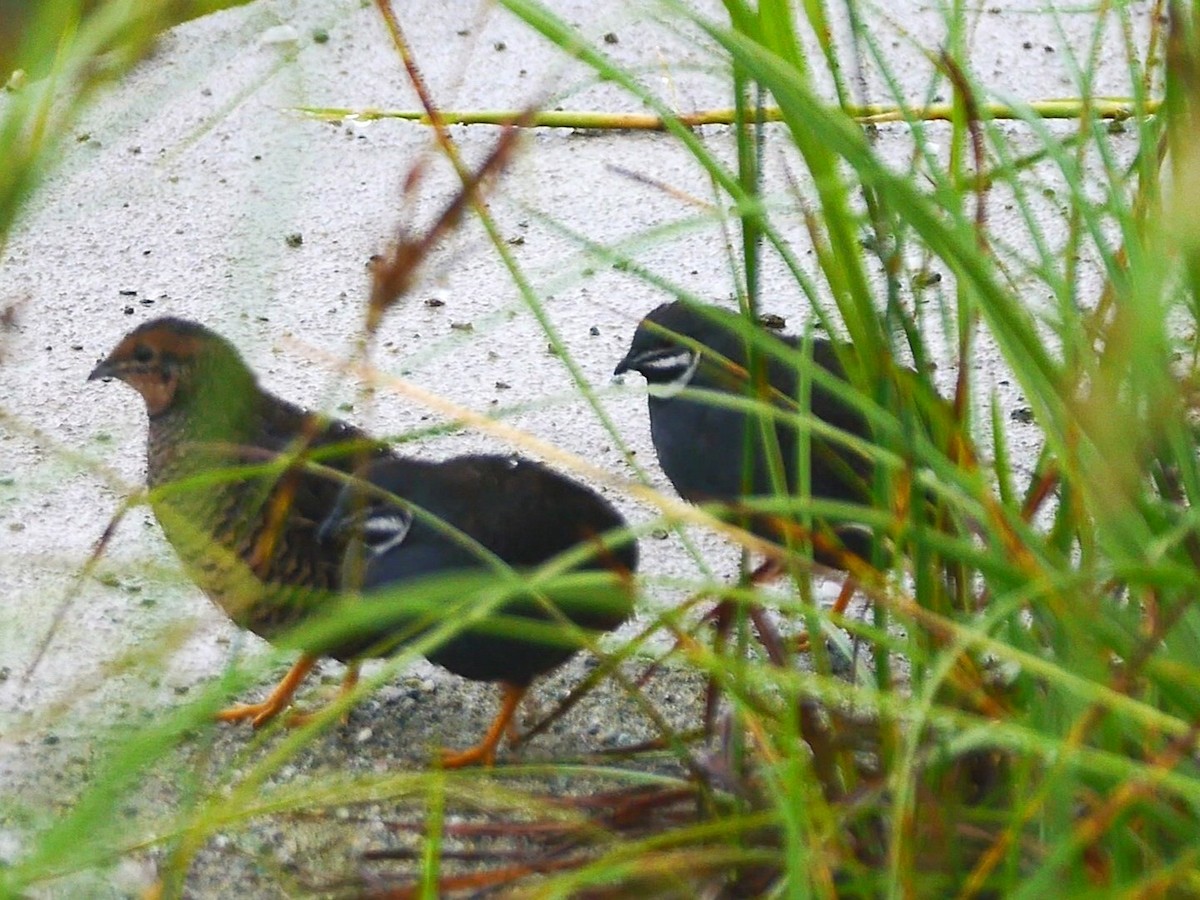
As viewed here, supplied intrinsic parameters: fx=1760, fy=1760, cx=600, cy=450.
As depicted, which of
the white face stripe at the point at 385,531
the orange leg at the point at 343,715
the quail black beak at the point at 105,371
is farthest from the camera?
the quail black beak at the point at 105,371

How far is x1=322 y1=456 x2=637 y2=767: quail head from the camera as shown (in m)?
3.15

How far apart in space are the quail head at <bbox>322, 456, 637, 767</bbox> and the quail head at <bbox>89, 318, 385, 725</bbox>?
0.34 ft

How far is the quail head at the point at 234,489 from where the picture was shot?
10.7 feet

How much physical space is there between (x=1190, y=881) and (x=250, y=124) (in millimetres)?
4688

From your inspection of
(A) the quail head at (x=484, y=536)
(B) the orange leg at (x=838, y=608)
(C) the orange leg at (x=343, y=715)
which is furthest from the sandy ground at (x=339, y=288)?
(B) the orange leg at (x=838, y=608)

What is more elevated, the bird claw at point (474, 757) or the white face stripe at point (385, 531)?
the white face stripe at point (385, 531)

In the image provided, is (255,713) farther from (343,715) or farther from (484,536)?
(484,536)

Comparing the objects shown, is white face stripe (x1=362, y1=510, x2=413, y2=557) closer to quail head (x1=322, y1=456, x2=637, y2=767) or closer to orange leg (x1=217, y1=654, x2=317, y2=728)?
quail head (x1=322, y1=456, x2=637, y2=767)

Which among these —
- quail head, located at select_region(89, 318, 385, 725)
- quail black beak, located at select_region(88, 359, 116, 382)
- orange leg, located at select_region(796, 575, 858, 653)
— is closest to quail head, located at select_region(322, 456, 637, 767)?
quail head, located at select_region(89, 318, 385, 725)

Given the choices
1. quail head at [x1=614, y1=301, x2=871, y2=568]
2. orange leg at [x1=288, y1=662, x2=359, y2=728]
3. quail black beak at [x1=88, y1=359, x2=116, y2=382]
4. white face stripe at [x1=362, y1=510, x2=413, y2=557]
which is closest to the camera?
orange leg at [x1=288, y1=662, x2=359, y2=728]

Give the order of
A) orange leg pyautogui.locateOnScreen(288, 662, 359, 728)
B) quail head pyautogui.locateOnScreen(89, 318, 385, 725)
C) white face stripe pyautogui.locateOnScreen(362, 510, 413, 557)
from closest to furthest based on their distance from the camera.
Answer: orange leg pyautogui.locateOnScreen(288, 662, 359, 728) < quail head pyautogui.locateOnScreen(89, 318, 385, 725) < white face stripe pyautogui.locateOnScreen(362, 510, 413, 557)

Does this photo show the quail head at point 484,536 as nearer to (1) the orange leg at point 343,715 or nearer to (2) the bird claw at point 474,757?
(2) the bird claw at point 474,757

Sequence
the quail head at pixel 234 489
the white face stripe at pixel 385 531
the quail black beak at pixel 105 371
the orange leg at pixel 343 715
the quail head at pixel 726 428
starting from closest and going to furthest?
the orange leg at pixel 343 715, the quail head at pixel 234 489, the white face stripe at pixel 385 531, the quail head at pixel 726 428, the quail black beak at pixel 105 371

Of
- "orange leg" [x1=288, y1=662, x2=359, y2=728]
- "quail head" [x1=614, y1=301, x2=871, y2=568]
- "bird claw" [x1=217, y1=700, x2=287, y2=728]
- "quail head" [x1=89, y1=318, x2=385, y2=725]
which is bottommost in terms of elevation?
"bird claw" [x1=217, y1=700, x2=287, y2=728]
